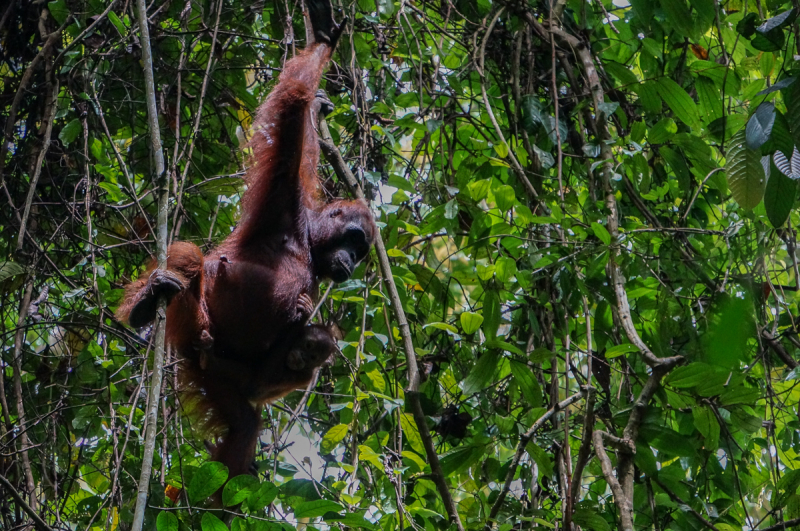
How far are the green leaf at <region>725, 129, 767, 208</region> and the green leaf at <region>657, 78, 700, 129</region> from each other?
1.13m

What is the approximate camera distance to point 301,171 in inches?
139

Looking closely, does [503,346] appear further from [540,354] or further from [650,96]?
[650,96]

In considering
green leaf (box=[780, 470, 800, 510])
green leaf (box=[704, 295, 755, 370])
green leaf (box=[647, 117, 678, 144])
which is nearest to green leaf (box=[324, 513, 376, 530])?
green leaf (box=[704, 295, 755, 370])

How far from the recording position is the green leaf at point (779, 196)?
2025mm

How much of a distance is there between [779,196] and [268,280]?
2016mm

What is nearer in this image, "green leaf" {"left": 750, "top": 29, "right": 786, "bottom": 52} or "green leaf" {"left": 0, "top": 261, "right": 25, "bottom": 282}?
"green leaf" {"left": 750, "top": 29, "right": 786, "bottom": 52}

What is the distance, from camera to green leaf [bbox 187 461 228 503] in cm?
218

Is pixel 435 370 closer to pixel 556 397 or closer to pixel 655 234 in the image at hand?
pixel 556 397

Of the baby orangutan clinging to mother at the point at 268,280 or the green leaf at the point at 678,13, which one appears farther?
Result: the baby orangutan clinging to mother at the point at 268,280

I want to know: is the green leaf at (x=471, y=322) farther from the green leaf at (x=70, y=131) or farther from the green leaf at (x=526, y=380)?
the green leaf at (x=70, y=131)

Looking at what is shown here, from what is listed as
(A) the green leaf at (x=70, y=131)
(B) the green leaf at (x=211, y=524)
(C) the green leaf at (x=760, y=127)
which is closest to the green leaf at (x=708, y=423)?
(C) the green leaf at (x=760, y=127)

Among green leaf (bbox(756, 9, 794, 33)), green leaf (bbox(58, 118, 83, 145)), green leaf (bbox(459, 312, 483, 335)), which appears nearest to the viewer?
green leaf (bbox(756, 9, 794, 33))

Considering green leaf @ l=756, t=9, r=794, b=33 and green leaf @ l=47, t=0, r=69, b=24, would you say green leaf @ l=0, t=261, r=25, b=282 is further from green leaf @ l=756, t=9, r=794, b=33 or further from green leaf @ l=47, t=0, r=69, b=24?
green leaf @ l=756, t=9, r=794, b=33

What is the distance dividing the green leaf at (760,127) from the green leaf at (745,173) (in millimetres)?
311
